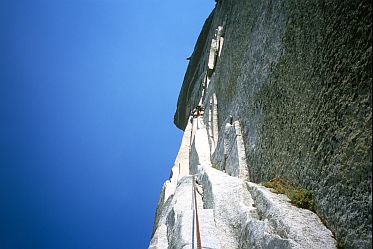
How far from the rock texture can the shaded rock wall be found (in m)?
0.01

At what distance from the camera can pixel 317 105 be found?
499 cm

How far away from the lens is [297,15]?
6.34 meters

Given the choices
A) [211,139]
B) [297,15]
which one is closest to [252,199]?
[297,15]

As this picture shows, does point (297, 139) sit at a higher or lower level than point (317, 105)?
lower

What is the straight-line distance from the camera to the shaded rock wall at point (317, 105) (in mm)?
3742

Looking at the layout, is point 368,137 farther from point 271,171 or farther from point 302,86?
point 271,171

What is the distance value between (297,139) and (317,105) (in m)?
0.84

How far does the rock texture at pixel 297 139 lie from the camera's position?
3.83 meters

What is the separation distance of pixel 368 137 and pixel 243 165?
4606mm

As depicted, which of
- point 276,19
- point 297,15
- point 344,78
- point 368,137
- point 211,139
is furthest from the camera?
point 211,139

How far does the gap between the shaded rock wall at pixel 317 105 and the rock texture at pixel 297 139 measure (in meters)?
0.01

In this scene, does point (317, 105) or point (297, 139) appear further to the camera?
point (297, 139)

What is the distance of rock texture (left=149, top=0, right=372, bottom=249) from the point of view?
3828 millimetres

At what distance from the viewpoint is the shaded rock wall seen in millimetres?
3742
